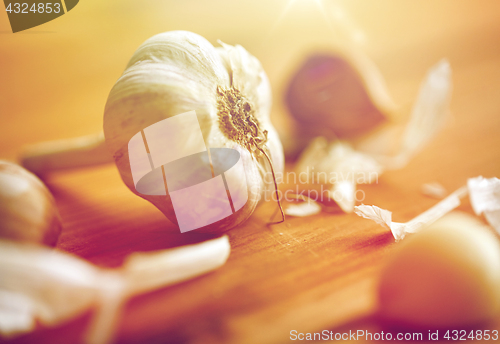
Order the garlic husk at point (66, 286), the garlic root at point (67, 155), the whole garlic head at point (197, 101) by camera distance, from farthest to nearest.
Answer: the garlic root at point (67, 155)
the whole garlic head at point (197, 101)
the garlic husk at point (66, 286)

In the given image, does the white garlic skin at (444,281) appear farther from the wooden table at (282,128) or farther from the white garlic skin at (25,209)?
the white garlic skin at (25,209)

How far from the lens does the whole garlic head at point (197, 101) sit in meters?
0.38

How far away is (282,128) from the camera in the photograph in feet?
3.20

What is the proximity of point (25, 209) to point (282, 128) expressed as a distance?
0.73 metres

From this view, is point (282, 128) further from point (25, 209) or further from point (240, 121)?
point (25, 209)

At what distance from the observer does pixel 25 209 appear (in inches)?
→ 13.9

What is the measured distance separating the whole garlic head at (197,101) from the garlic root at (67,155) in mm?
220

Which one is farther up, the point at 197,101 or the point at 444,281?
the point at 197,101

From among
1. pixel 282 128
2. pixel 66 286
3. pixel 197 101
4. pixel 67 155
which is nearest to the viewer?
pixel 66 286

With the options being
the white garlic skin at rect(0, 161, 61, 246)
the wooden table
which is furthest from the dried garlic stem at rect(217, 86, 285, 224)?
the white garlic skin at rect(0, 161, 61, 246)

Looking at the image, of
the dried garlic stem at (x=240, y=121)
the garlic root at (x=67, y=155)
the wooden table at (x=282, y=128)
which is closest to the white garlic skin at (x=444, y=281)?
the wooden table at (x=282, y=128)

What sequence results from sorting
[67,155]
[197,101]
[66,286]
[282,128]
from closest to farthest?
[66,286], [197,101], [67,155], [282,128]

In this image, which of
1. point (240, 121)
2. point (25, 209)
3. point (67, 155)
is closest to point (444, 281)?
point (240, 121)

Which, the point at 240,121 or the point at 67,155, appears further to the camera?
the point at 67,155
